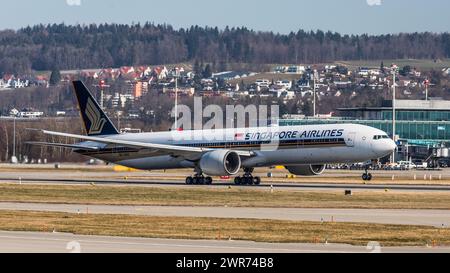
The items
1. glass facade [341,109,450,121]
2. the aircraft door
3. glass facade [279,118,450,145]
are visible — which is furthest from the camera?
glass facade [341,109,450,121]

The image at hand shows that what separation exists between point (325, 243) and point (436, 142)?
127 m

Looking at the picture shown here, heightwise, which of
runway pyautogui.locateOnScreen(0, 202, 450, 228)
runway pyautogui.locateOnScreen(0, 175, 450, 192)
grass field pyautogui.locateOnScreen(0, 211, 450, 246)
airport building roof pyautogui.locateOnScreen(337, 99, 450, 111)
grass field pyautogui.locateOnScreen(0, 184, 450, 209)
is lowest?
runway pyautogui.locateOnScreen(0, 175, 450, 192)

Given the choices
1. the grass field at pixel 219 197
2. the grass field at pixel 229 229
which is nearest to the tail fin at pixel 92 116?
the grass field at pixel 219 197

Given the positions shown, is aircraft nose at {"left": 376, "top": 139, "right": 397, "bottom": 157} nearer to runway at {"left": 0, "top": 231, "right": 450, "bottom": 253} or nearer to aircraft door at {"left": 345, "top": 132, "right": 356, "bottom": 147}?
aircraft door at {"left": 345, "top": 132, "right": 356, "bottom": 147}

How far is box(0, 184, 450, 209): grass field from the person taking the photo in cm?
6244

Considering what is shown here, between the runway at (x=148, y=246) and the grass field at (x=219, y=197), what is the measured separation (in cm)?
2126

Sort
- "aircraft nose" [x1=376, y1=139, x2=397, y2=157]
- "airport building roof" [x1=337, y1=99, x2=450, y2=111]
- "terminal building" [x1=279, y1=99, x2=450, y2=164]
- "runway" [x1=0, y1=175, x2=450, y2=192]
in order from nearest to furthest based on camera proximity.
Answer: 1. "runway" [x1=0, y1=175, x2=450, y2=192]
2. "aircraft nose" [x1=376, y1=139, x2=397, y2=157]
3. "terminal building" [x1=279, y1=99, x2=450, y2=164]
4. "airport building roof" [x1=337, y1=99, x2=450, y2=111]

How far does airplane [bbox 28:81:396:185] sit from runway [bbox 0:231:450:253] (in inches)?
1715

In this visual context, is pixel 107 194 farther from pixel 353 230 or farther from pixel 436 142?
pixel 436 142

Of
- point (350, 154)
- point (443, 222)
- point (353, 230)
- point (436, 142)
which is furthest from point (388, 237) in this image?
point (436, 142)

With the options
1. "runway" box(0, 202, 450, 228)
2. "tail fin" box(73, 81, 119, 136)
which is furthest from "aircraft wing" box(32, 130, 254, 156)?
"runway" box(0, 202, 450, 228)

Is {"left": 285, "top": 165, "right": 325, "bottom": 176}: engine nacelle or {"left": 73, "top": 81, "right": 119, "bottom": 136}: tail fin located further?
{"left": 73, "top": 81, "right": 119, "bottom": 136}: tail fin

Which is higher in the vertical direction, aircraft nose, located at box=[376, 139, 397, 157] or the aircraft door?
the aircraft door

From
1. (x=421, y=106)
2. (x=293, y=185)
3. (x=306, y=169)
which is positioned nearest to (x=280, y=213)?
(x=293, y=185)
